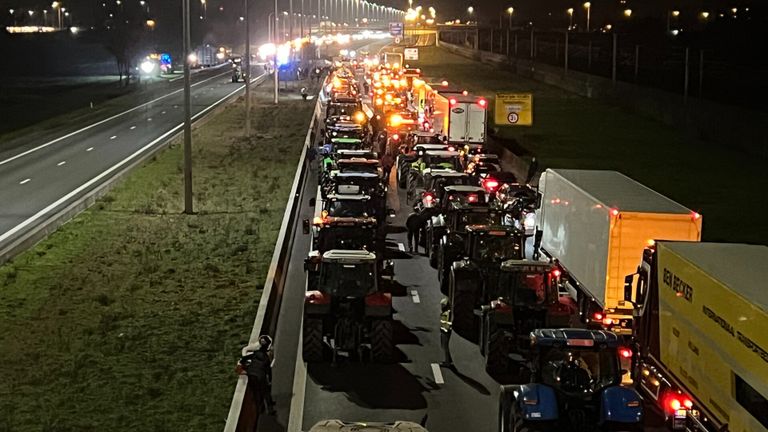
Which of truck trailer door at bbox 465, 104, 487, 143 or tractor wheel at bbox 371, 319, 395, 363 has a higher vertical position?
truck trailer door at bbox 465, 104, 487, 143

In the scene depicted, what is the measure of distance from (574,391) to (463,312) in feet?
28.4

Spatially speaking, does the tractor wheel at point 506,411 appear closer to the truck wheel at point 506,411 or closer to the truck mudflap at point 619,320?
the truck wheel at point 506,411

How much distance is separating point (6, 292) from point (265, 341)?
34.7ft

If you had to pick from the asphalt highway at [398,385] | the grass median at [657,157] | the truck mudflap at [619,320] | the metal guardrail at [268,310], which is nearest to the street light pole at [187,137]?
the metal guardrail at [268,310]

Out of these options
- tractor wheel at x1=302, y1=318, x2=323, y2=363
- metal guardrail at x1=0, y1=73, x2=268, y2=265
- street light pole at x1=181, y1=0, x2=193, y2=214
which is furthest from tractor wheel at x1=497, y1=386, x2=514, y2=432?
street light pole at x1=181, y1=0, x2=193, y2=214

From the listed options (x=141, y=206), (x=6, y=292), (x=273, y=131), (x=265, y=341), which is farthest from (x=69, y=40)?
(x=265, y=341)

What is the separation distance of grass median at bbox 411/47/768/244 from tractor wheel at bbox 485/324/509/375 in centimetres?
1738

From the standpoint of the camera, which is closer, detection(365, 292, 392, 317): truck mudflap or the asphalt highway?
the asphalt highway

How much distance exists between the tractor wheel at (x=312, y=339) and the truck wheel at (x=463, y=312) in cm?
370

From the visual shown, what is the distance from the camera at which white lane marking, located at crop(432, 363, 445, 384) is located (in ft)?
60.1

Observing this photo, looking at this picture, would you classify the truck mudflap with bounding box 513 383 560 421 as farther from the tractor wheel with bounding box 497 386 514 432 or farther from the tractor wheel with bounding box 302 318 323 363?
the tractor wheel with bounding box 302 318 323 363

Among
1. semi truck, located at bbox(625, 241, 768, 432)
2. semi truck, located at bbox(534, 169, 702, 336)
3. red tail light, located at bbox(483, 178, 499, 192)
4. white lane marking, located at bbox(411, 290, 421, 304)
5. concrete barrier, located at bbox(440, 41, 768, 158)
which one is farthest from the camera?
concrete barrier, located at bbox(440, 41, 768, 158)

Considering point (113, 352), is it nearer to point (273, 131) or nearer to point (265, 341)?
point (265, 341)

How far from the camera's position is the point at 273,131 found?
6856 centimetres
